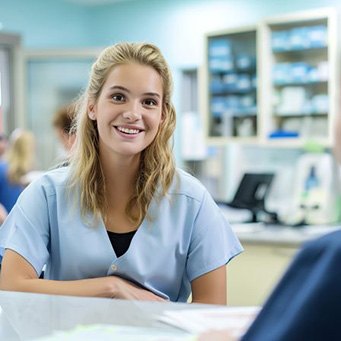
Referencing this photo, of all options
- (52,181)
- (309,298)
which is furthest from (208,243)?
(309,298)

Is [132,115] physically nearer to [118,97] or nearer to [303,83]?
[118,97]

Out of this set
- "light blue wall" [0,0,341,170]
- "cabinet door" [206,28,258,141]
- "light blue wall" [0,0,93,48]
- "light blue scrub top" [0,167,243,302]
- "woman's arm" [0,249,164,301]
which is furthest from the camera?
"light blue wall" [0,0,93,48]

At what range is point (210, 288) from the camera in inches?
70.4

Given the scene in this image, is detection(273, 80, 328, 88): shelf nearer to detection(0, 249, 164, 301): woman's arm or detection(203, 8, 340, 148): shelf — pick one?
detection(203, 8, 340, 148): shelf

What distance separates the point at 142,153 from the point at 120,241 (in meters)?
0.29

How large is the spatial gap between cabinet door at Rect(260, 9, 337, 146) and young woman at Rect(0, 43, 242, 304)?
2418 mm

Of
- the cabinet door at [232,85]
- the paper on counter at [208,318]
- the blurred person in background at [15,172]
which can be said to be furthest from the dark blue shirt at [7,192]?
the paper on counter at [208,318]

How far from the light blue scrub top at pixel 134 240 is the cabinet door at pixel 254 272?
5.10 feet

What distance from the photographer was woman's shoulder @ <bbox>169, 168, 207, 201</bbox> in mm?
1847

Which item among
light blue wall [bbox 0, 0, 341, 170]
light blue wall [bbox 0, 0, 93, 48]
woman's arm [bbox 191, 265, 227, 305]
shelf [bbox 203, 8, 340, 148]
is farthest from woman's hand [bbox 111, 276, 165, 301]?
light blue wall [bbox 0, 0, 93, 48]

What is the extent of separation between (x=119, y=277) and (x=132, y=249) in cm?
8

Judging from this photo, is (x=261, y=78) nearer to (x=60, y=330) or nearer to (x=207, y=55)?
(x=207, y=55)

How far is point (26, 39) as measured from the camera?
6.00 m

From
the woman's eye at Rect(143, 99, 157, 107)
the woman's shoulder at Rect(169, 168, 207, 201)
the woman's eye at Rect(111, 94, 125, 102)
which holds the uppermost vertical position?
the woman's eye at Rect(111, 94, 125, 102)
